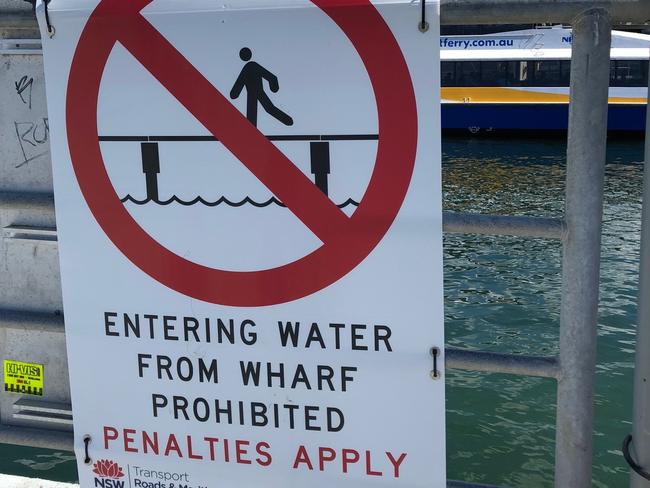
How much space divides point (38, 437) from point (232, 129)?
0.93 meters

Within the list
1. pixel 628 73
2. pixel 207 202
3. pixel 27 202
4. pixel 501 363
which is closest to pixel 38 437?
pixel 27 202

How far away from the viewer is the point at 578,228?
60.9 inches

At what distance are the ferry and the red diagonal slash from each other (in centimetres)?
2143

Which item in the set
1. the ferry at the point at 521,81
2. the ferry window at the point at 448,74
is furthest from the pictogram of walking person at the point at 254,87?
the ferry window at the point at 448,74

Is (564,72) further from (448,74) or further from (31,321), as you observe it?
(31,321)

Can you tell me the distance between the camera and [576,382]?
1.62m

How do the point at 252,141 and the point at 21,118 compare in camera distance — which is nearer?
the point at 252,141

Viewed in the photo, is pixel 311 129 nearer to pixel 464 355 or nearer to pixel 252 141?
pixel 252 141

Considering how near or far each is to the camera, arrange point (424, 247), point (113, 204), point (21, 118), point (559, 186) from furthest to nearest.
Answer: point (559, 186), point (21, 118), point (113, 204), point (424, 247)

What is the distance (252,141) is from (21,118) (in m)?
0.58

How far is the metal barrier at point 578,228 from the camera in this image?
1496mm

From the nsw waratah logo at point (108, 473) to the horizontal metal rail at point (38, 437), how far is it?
0.46 feet

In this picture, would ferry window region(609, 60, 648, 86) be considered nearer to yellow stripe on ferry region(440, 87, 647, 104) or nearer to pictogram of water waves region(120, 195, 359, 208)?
yellow stripe on ferry region(440, 87, 647, 104)

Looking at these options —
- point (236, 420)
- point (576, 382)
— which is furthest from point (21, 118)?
point (576, 382)
